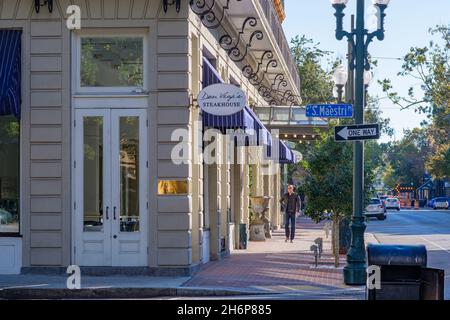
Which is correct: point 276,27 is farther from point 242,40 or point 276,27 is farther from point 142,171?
point 142,171

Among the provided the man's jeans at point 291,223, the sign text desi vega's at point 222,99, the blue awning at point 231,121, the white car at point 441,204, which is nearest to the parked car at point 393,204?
the white car at point 441,204

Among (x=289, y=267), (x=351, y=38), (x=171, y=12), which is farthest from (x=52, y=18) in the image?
(x=289, y=267)

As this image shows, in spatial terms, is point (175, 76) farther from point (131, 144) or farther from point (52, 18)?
point (52, 18)

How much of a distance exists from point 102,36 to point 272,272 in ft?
19.1

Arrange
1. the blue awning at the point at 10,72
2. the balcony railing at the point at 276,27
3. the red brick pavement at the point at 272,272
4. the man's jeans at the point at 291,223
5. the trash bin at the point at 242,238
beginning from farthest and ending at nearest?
the man's jeans at the point at 291,223 < the trash bin at the point at 242,238 < the balcony railing at the point at 276,27 < the blue awning at the point at 10,72 < the red brick pavement at the point at 272,272

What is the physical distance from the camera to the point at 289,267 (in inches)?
765

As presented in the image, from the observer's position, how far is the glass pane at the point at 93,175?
17.4m

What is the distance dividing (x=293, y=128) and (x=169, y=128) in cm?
1719

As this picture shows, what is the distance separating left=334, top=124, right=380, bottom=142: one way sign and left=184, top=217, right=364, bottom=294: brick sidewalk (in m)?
2.64

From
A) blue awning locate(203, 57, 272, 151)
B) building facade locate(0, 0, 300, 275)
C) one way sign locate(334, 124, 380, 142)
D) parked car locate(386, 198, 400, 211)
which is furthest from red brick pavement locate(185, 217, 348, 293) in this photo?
parked car locate(386, 198, 400, 211)

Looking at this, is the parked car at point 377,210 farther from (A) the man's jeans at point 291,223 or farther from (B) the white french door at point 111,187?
(B) the white french door at point 111,187

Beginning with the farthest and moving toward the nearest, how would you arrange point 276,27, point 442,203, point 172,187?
point 442,203, point 276,27, point 172,187

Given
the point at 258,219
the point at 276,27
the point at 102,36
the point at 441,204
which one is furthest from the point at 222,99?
the point at 441,204

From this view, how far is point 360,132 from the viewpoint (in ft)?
51.5
